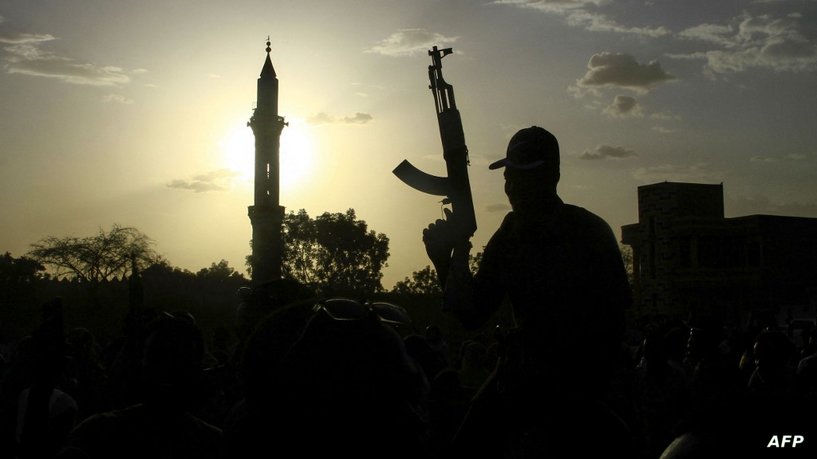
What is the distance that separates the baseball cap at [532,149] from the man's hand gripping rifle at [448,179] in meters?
0.30

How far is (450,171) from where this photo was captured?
3490 mm

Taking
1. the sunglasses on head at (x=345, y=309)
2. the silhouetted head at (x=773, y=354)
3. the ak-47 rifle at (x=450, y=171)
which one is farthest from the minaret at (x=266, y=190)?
the sunglasses on head at (x=345, y=309)

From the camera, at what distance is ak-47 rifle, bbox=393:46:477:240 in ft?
10.9

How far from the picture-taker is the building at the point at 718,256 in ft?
151

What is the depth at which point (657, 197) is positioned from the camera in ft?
156

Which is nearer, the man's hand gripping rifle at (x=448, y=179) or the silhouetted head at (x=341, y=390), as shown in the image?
the silhouetted head at (x=341, y=390)

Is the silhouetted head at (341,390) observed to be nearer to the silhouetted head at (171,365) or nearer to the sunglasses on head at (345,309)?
the sunglasses on head at (345,309)

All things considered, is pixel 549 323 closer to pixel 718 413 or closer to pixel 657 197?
pixel 718 413

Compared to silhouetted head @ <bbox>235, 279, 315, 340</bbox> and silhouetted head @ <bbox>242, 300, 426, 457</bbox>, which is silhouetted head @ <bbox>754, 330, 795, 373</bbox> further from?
silhouetted head @ <bbox>242, 300, 426, 457</bbox>

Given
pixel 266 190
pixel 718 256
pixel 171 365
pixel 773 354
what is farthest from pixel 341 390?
pixel 266 190

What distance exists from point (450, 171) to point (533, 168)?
489 millimetres

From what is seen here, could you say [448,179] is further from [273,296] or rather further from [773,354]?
[773,354]

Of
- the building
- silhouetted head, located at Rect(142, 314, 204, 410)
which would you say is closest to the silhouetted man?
silhouetted head, located at Rect(142, 314, 204, 410)

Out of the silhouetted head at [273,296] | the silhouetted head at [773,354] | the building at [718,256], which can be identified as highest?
the building at [718,256]
